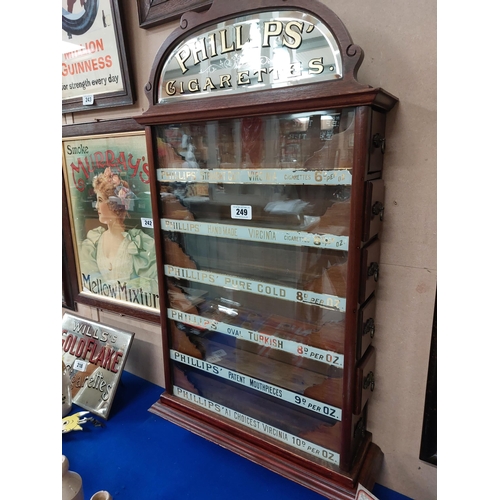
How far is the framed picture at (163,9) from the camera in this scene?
3.71 feet

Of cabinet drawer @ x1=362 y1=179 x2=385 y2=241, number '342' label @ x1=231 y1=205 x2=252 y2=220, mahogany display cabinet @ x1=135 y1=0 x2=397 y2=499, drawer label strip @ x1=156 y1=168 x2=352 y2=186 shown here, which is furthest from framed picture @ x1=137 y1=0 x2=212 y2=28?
cabinet drawer @ x1=362 y1=179 x2=385 y2=241

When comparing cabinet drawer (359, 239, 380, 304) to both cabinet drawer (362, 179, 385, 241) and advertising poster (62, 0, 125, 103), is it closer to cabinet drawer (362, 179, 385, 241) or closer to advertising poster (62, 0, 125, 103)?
cabinet drawer (362, 179, 385, 241)

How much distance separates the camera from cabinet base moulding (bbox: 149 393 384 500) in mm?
968

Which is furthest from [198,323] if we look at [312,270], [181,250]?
[312,270]

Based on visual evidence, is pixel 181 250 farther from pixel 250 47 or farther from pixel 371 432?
pixel 371 432

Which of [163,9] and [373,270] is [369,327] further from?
[163,9]

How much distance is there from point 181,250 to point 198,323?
255 millimetres

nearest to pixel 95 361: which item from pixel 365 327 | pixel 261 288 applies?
pixel 261 288

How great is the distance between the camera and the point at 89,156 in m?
1.55

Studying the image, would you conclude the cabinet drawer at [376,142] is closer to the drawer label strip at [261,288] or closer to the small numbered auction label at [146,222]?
the drawer label strip at [261,288]

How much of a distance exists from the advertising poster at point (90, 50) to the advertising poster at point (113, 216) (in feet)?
0.66

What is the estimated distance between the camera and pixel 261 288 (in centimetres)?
105

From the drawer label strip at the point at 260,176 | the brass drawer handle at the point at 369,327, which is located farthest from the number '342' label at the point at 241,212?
the brass drawer handle at the point at 369,327

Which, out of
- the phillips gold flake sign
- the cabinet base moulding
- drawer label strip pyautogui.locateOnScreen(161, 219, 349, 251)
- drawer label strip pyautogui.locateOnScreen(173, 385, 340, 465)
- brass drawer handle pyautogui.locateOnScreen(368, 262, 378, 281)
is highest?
the phillips gold flake sign
